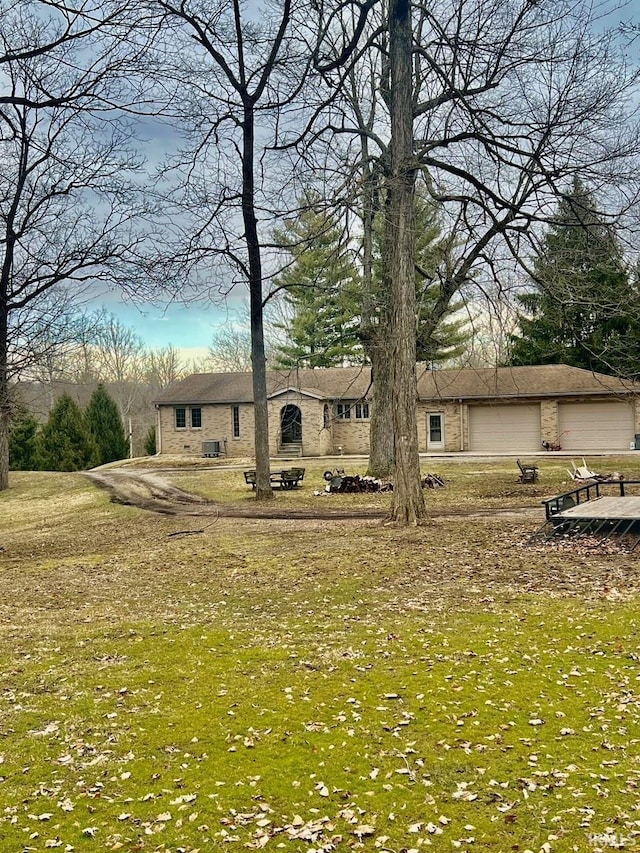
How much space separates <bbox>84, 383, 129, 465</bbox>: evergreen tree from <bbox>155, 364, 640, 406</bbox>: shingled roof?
16.1ft

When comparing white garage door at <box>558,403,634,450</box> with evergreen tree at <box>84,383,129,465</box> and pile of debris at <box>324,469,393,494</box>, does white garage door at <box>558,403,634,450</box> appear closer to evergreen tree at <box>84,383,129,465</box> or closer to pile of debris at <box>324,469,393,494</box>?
pile of debris at <box>324,469,393,494</box>

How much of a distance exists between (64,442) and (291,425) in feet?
41.3

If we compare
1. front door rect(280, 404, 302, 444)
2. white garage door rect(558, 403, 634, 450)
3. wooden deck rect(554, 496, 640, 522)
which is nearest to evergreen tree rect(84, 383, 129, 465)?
front door rect(280, 404, 302, 444)

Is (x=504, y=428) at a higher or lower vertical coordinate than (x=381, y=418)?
lower

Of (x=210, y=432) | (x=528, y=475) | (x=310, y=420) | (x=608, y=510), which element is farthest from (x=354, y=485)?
(x=210, y=432)

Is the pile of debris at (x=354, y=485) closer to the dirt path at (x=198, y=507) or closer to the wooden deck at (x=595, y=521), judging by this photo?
the dirt path at (x=198, y=507)

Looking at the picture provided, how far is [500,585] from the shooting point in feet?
30.0

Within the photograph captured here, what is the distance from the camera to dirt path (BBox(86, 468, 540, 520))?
16391 mm

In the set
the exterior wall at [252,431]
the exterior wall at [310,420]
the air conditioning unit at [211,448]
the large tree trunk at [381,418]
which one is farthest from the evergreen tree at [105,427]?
the large tree trunk at [381,418]

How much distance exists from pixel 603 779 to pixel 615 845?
0.67m

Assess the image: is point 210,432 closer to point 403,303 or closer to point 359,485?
point 359,485

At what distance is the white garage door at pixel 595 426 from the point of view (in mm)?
34688

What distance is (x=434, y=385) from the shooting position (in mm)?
37188

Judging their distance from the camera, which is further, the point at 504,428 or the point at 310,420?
the point at 310,420
